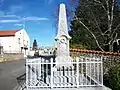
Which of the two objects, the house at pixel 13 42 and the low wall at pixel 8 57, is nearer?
the low wall at pixel 8 57

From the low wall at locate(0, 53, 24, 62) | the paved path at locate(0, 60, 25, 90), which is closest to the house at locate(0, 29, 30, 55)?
the low wall at locate(0, 53, 24, 62)

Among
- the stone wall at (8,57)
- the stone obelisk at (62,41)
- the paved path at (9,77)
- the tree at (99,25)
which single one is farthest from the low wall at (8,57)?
the stone obelisk at (62,41)

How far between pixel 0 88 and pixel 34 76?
1731 mm

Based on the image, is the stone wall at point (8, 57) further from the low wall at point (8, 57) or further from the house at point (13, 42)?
the house at point (13, 42)

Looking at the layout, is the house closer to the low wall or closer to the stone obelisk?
the low wall

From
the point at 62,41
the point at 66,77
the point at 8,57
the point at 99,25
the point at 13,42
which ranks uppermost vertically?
the point at 99,25

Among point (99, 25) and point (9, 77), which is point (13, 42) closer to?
point (99, 25)

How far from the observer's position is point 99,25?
1107 inches

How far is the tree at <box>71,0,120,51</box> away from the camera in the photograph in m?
26.0

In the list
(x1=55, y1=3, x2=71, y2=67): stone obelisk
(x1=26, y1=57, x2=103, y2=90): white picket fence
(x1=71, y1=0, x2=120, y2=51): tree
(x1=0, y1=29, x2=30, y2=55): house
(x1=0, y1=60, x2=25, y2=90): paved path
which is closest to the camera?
(x1=26, y1=57, x2=103, y2=90): white picket fence

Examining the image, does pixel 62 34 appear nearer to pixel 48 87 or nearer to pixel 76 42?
pixel 48 87

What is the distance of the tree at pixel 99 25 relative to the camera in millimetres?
25969

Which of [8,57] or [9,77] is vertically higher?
[8,57]

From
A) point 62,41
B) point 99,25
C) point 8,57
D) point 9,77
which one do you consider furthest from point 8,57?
point 62,41
